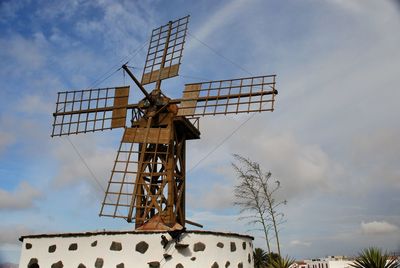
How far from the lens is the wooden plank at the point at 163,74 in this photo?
619 inches

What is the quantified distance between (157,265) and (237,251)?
2.37 meters

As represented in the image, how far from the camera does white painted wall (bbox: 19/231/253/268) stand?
9.85 meters

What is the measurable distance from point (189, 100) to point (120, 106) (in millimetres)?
2900

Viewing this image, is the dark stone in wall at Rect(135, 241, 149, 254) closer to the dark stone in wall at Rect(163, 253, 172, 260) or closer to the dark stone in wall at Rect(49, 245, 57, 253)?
the dark stone in wall at Rect(163, 253, 172, 260)

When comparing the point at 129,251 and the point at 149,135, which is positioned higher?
the point at 149,135

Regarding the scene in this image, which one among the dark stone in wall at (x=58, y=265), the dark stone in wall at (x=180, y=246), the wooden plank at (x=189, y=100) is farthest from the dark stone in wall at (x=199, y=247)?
the wooden plank at (x=189, y=100)

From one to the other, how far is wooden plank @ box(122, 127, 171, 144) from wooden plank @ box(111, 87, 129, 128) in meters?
0.92

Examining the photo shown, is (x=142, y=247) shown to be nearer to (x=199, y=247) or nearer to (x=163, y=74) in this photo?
(x=199, y=247)

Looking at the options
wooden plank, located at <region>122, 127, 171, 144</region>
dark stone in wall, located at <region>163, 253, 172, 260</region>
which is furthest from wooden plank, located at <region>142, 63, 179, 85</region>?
dark stone in wall, located at <region>163, 253, 172, 260</region>

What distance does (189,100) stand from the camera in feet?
47.4

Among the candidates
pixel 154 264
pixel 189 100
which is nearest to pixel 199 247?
pixel 154 264

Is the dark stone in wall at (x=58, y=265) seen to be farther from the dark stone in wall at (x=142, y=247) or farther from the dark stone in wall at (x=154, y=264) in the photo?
the dark stone in wall at (x=154, y=264)

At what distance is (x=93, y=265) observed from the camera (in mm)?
9938

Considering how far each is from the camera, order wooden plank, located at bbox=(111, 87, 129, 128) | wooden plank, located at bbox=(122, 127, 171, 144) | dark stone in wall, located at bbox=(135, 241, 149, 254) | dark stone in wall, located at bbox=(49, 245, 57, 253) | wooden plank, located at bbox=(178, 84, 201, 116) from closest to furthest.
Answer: dark stone in wall, located at bbox=(135, 241, 149, 254) < dark stone in wall, located at bbox=(49, 245, 57, 253) < wooden plank, located at bbox=(122, 127, 171, 144) < wooden plank, located at bbox=(178, 84, 201, 116) < wooden plank, located at bbox=(111, 87, 129, 128)
